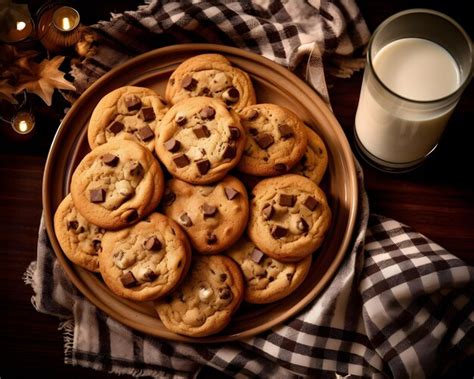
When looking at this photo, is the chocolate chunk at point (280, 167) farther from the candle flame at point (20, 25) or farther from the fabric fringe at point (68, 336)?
the candle flame at point (20, 25)

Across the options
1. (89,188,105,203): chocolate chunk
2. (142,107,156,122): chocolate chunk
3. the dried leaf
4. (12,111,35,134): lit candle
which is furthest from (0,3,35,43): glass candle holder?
(89,188,105,203): chocolate chunk

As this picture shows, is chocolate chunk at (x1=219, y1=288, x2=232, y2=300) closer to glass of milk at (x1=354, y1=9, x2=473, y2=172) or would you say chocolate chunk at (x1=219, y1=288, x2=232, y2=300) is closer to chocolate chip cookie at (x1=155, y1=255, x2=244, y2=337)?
chocolate chip cookie at (x1=155, y1=255, x2=244, y2=337)

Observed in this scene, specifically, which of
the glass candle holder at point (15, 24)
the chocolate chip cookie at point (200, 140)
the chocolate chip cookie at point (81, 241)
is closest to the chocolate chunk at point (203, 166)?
the chocolate chip cookie at point (200, 140)

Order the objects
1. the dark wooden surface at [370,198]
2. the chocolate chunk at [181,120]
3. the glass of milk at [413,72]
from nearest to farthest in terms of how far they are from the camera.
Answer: the glass of milk at [413,72]
the chocolate chunk at [181,120]
the dark wooden surface at [370,198]

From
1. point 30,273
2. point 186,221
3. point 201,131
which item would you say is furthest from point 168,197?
point 30,273

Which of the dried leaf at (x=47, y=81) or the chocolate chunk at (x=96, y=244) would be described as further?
the dried leaf at (x=47, y=81)
